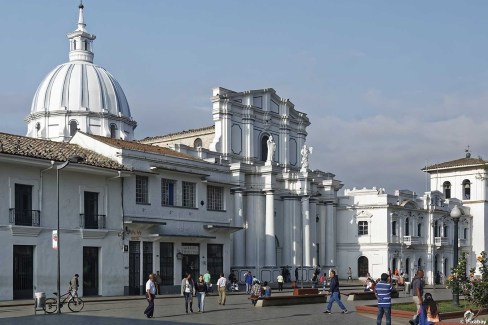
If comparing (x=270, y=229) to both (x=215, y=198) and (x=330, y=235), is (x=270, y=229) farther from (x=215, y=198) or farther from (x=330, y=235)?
(x=215, y=198)

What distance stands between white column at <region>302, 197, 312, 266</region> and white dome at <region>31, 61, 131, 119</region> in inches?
659

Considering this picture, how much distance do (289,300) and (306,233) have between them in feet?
109

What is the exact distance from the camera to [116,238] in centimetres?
4253

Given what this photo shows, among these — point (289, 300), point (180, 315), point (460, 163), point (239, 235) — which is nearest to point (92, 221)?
point (289, 300)

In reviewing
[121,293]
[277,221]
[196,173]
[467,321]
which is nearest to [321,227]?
[277,221]

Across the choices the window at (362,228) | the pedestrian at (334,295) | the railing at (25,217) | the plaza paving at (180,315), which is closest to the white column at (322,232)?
the window at (362,228)

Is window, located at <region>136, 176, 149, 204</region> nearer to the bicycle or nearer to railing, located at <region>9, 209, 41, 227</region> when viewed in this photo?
railing, located at <region>9, 209, 41, 227</region>

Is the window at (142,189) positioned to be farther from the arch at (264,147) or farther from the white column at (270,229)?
the arch at (264,147)

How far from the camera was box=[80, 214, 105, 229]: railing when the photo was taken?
134 feet

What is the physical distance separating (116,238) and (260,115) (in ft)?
89.5

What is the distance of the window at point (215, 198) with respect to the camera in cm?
5019

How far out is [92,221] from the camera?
4134 cm

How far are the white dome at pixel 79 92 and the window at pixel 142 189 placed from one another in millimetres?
21319

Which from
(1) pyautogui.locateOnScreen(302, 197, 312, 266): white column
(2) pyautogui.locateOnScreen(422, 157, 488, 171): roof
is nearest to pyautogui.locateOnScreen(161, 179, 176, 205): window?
(1) pyautogui.locateOnScreen(302, 197, 312, 266): white column
